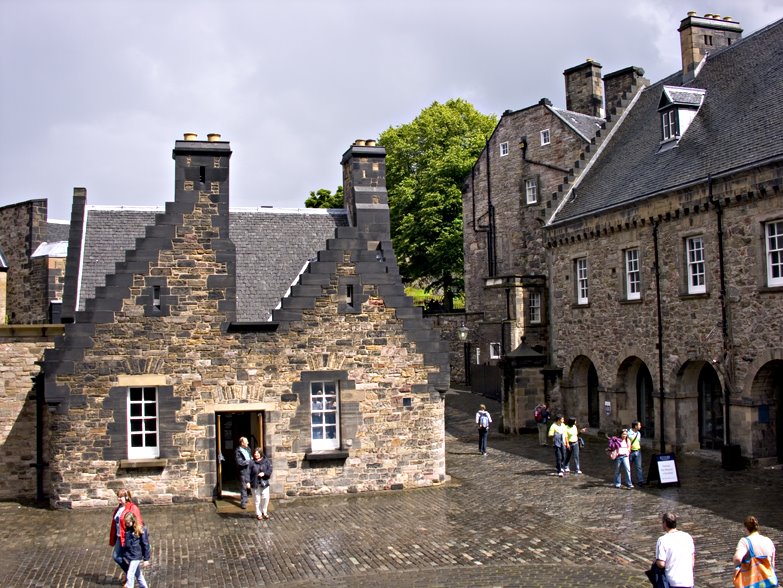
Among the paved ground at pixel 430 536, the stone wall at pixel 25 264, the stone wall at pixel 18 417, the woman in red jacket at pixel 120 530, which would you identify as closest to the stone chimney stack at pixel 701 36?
the paved ground at pixel 430 536

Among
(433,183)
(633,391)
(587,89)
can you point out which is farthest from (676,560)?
(433,183)

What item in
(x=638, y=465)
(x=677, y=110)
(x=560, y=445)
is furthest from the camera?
(x=677, y=110)

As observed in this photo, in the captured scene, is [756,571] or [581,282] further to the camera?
[581,282]

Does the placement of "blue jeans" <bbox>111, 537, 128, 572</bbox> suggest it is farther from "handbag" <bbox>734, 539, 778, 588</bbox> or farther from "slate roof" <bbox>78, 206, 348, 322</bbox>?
"slate roof" <bbox>78, 206, 348, 322</bbox>

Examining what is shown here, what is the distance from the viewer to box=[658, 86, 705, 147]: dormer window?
2505 centimetres

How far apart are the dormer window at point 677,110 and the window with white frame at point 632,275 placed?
3716 mm

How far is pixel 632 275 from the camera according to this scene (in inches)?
991

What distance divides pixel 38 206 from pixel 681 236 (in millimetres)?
27715

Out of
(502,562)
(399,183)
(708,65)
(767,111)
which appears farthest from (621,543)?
(399,183)

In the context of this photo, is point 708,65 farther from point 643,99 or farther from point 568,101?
point 568,101

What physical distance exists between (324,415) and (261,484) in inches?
112

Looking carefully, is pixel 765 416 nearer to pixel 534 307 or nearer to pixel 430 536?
pixel 430 536

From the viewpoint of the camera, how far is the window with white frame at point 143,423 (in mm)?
16656

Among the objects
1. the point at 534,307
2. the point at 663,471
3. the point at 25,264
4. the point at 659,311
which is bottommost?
the point at 663,471
